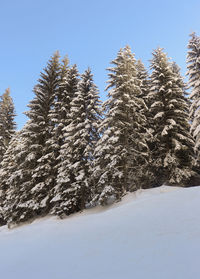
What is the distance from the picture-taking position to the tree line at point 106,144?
13750 mm

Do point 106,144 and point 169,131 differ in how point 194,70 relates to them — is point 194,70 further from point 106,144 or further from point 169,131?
point 106,144

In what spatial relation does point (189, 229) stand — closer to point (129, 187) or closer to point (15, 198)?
point (129, 187)

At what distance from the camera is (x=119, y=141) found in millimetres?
14672

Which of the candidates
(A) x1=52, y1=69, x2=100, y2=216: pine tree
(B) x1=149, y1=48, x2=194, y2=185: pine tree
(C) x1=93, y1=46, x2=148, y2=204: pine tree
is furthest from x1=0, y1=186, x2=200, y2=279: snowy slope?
(B) x1=149, y1=48, x2=194, y2=185: pine tree

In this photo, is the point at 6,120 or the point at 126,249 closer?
the point at 126,249

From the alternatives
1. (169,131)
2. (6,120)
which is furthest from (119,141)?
(6,120)

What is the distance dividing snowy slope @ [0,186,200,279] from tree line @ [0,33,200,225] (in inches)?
183

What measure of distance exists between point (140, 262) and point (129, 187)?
36.7ft

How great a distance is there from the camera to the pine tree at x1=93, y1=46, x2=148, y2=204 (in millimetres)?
13055

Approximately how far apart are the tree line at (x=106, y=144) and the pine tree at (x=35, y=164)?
0.26 feet

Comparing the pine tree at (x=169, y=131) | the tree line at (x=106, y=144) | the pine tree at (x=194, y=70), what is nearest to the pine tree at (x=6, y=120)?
the tree line at (x=106, y=144)

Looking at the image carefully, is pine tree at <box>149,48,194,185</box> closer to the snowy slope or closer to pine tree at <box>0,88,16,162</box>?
the snowy slope

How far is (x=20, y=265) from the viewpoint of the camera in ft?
19.0

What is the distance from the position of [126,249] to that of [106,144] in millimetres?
8746
